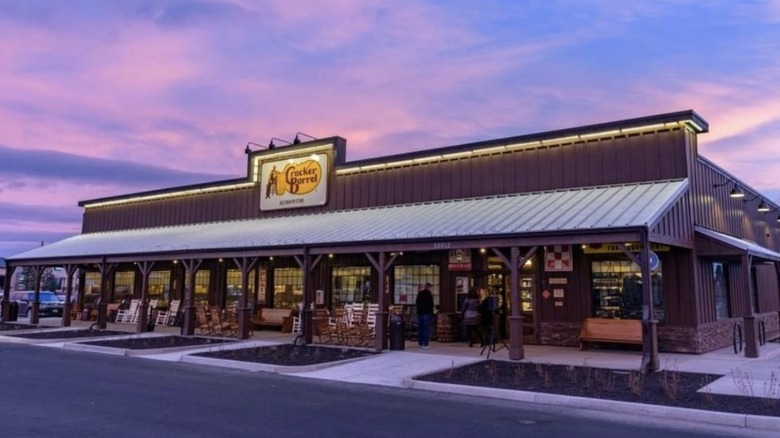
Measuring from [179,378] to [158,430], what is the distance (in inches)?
191

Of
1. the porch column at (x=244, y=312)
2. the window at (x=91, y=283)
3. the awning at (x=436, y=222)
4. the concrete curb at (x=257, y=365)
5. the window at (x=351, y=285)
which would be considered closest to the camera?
the concrete curb at (x=257, y=365)

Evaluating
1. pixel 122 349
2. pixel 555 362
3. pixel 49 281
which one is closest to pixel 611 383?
pixel 555 362

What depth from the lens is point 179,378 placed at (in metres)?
11.8

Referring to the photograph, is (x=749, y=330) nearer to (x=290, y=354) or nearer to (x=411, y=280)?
(x=411, y=280)

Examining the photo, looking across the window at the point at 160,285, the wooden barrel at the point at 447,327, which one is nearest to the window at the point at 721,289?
the wooden barrel at the point at 447,327

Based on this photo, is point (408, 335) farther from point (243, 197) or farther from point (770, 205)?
point (770, 205)

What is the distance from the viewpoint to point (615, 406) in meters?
9.03

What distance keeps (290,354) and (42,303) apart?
984 inches

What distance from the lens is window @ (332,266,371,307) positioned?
2170cm

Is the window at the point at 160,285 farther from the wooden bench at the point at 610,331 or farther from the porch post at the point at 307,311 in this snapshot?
the wooden bench at the point at 610,331

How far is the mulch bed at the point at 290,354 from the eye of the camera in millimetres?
14172

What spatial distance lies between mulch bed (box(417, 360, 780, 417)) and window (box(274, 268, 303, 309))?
1167 cm

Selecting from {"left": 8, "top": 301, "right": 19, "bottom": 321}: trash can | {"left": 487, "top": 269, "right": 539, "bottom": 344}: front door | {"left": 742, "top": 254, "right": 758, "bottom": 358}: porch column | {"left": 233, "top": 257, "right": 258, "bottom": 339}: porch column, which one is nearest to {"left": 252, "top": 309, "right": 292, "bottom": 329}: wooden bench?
{"left": 233, "top": 257, "right": 258, "bottom": 339}: porch column

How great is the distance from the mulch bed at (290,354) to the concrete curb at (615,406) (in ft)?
12.5
